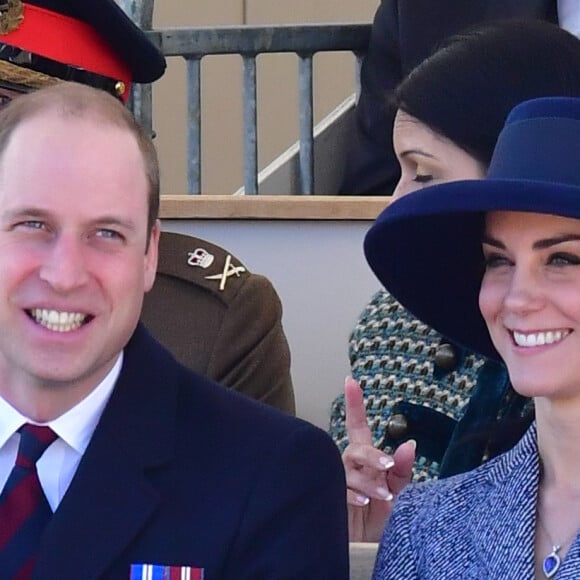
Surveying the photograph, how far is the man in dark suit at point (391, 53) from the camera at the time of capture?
3.50m

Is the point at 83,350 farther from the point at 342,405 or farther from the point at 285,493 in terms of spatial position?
the point at 342,405

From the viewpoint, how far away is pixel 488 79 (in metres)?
2.51

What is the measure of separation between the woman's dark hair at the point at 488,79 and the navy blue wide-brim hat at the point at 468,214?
300 millimetres

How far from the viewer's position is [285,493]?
200 centimetres

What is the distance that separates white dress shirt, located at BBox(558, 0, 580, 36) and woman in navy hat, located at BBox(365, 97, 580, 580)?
1364mm

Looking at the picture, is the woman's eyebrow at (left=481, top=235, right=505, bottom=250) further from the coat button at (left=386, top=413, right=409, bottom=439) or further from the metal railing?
the metal railing

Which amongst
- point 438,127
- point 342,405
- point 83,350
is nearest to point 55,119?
point 83,350

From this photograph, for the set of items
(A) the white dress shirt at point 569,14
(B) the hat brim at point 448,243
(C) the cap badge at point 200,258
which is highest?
(A) the white dress shirt at point 569,14

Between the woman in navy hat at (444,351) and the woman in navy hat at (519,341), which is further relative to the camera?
the woman in navy hat at (444,351)

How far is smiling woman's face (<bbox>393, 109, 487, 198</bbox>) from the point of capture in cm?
251

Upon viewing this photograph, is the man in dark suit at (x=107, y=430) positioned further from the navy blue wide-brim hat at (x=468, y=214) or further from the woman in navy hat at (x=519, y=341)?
the navy blue wide-brim hat at (x=468, y=214)

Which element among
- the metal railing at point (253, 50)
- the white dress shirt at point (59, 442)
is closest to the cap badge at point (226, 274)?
the white dress shirt at point (59, 442)

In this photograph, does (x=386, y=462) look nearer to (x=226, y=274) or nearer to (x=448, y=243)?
(x=448, y=243)

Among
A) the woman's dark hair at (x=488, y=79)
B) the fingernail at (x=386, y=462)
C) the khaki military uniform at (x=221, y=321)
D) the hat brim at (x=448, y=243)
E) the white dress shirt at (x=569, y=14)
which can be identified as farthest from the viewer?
the white dress shirt at (x=569, y=14)
